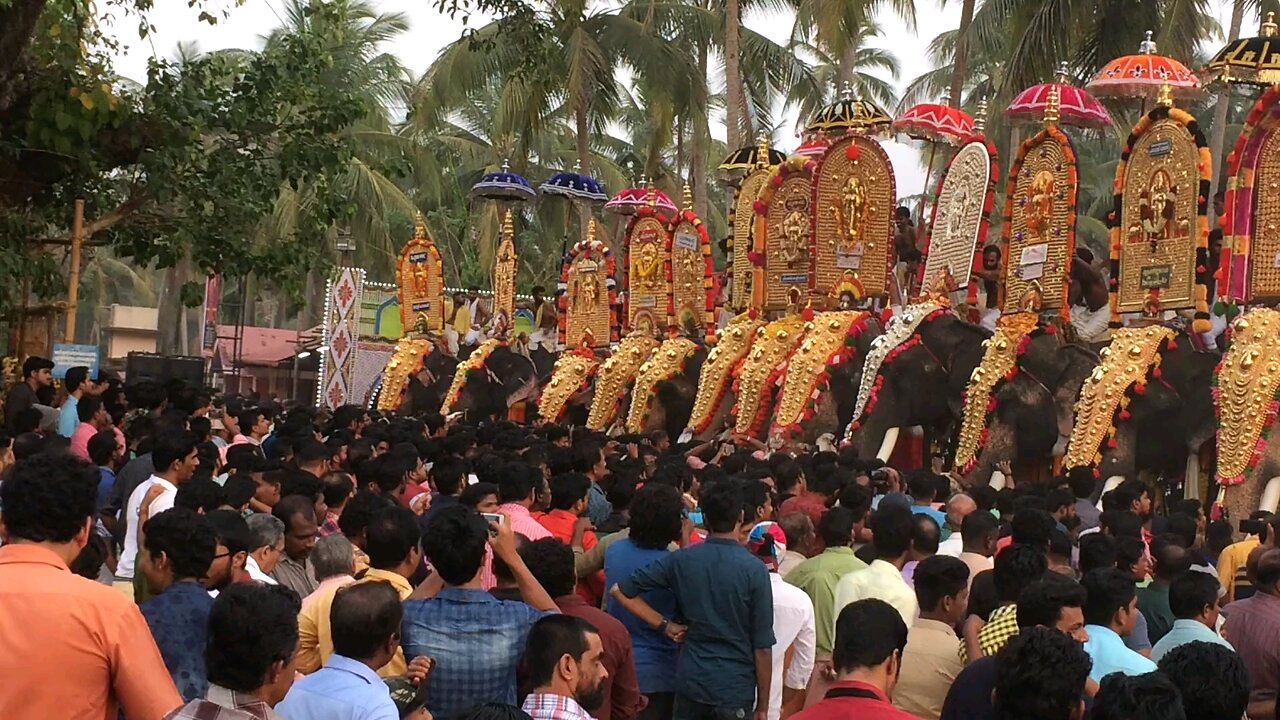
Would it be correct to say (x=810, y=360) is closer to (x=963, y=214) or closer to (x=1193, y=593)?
(x=963, y=214)

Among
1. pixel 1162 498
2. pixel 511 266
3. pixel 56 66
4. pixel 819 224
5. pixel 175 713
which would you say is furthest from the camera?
pixel 511 266

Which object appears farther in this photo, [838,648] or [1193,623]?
[1193,623]

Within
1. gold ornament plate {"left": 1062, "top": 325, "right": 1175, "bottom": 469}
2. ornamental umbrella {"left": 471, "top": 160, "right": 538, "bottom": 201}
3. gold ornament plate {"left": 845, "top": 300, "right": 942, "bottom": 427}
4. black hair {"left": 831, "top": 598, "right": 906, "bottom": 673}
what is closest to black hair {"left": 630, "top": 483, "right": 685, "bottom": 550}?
black hair {"left": 831, "top": 598, "right": 906, "bottom": 673}

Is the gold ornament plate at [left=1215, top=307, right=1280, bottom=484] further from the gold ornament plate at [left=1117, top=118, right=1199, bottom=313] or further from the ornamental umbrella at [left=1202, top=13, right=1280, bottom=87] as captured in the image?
the ornamental umbrella at [left=1202, top=13, right=1280, bottom=87]

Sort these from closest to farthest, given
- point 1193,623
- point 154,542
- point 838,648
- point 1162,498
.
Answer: point 838,648
point 154,542
point 1193,623
point 1162,498

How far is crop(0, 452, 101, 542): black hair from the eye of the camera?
160 inches

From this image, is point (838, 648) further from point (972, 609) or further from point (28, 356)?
point (28, 356)

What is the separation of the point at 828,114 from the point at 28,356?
8938 mm

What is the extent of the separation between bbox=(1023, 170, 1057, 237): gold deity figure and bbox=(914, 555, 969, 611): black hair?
1043cm

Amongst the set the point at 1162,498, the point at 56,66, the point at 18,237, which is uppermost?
the point at 56,66

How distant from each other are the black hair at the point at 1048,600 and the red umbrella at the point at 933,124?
47.0ft

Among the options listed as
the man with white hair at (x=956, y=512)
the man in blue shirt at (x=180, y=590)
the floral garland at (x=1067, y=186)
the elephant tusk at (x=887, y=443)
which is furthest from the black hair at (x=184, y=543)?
the elephant tusk at (x=887, y=443)

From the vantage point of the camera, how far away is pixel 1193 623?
218 inches

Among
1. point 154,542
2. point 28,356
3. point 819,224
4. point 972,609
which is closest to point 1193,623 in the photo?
point 972,609
